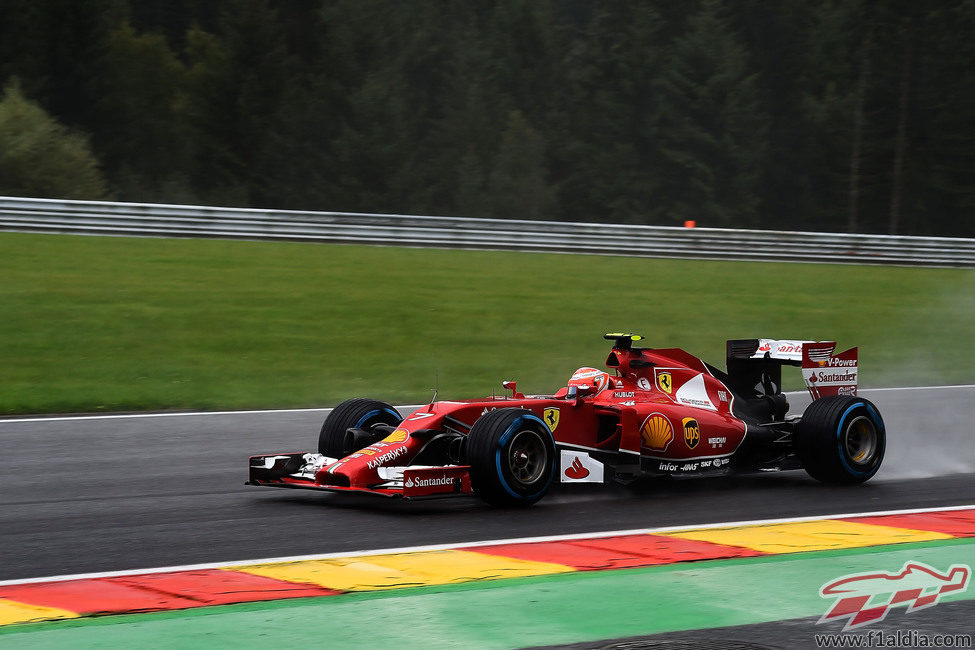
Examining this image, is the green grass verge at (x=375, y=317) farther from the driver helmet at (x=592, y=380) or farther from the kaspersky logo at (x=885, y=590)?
the kaspersky logo at (x=885, y=590)

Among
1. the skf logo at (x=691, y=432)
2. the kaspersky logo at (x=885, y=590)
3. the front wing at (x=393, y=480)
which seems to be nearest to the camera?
the kaspersky logo at (x=885, y=590)

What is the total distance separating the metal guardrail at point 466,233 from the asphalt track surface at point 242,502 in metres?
10.2

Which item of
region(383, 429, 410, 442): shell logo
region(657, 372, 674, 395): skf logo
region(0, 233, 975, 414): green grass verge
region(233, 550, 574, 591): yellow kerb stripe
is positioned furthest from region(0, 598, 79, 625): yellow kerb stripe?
region(0, 233, 975, 414): green grass verge

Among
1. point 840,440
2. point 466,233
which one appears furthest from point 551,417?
point 466,233

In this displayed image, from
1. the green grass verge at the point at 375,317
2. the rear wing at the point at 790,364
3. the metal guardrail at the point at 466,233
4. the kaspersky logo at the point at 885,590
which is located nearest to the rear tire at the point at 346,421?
the rear wing at the point at 790,364

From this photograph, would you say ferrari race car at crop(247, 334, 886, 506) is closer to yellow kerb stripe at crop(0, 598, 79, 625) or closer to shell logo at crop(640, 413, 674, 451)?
shell logo at crop(640, 413, 674, 451)

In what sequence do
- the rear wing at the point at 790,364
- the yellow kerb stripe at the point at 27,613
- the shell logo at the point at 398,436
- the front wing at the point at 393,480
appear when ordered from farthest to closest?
the rear wing at the point at 790,364 → the shell logo at the point at 398,436 → the front wing at the point at 393,480 → the yellow kerb stripe at the point at 27,613

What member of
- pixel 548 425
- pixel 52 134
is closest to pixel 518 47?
pixel 52 134

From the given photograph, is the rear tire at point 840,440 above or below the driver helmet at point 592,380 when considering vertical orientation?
below

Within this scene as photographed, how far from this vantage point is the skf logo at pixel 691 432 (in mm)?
9109

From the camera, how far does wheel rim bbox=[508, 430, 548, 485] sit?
8.12m

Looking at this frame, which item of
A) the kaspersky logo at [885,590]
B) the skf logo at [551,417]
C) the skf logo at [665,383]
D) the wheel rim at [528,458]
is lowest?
the kaspersky logo at [885,590]

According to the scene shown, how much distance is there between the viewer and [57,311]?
56.2ft

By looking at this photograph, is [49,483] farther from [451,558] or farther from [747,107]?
[747,107]
